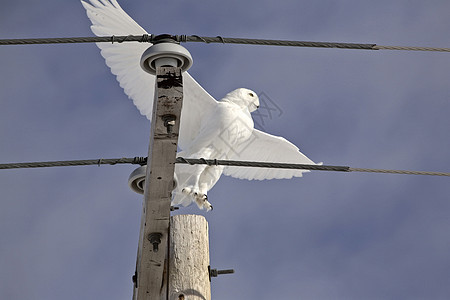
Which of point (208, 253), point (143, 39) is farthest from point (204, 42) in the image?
point (208, 253)

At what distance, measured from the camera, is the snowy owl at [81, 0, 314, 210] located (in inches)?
314

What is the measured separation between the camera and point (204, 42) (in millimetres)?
3912

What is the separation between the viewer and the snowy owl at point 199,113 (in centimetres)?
798

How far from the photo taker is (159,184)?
3748mm

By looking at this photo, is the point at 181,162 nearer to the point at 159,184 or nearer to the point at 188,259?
the point at 159,184

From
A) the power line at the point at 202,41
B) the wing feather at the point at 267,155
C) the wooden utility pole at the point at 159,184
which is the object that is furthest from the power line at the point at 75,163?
the wing feather at the point at 267,155

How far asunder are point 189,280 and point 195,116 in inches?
177

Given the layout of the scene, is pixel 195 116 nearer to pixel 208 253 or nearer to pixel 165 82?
pixel 208 253

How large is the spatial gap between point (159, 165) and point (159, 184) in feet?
0.38

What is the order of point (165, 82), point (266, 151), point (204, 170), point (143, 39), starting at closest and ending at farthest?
point (165, 82), point (143, 39), point (204, 170), point (266, 151)

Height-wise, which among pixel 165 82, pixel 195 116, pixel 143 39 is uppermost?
pixel 195 116

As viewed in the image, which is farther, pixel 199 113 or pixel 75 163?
pixel 199 113

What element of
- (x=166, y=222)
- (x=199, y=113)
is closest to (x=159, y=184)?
(x=166, y=222)

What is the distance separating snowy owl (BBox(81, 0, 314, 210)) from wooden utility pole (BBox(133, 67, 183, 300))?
3.39 meters
